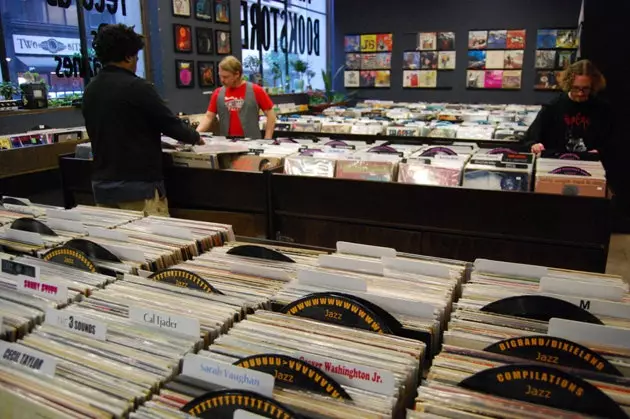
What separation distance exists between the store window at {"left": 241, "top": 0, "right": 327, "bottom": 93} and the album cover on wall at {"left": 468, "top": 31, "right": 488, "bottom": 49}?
335cm

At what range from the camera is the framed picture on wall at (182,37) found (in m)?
7.46

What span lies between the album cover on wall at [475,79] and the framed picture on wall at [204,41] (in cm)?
547

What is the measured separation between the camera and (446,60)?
36.4ft

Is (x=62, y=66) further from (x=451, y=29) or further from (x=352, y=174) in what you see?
(x=451, y=29)

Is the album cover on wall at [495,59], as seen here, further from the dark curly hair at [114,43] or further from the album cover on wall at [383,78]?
the dark curly hair at [114,43]

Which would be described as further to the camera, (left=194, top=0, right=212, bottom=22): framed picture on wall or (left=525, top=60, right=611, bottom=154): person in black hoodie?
(left=194, top=0, right=212, bottom=22): framed picture on wall

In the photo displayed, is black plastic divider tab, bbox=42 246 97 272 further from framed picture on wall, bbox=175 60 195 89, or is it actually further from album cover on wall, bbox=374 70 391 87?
album cover on wall, bbox=374 70 391 87

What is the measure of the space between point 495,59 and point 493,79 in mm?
392

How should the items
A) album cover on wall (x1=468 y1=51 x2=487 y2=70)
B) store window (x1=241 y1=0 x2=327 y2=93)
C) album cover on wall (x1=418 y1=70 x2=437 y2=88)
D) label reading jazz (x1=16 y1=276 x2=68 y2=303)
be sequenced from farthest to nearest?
album cover on wall (x1=418 y1=70 x2=437 y2=88), album cover on wall (x1=468 y1=51 x2=487 y2=70), store window (x1=241 y1=0 x2=327 y2=93), label reading jazz (x1=16 y1=276 x2=68 y2=303)

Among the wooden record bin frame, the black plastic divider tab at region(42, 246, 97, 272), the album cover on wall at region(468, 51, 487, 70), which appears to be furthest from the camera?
the album cover on wall at region(468, 51, 487, 70)

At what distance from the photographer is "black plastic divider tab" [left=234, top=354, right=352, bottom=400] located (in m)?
0.86

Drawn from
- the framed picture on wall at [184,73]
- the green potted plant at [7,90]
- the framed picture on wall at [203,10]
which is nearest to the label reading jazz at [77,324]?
the green potted plant at [7,90]

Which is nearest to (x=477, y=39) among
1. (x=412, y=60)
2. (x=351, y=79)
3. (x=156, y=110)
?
(x=412, y=60)

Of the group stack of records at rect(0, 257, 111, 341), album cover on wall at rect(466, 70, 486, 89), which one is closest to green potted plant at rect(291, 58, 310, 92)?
album cover on wall at rect(466, 70, 486, 89)
